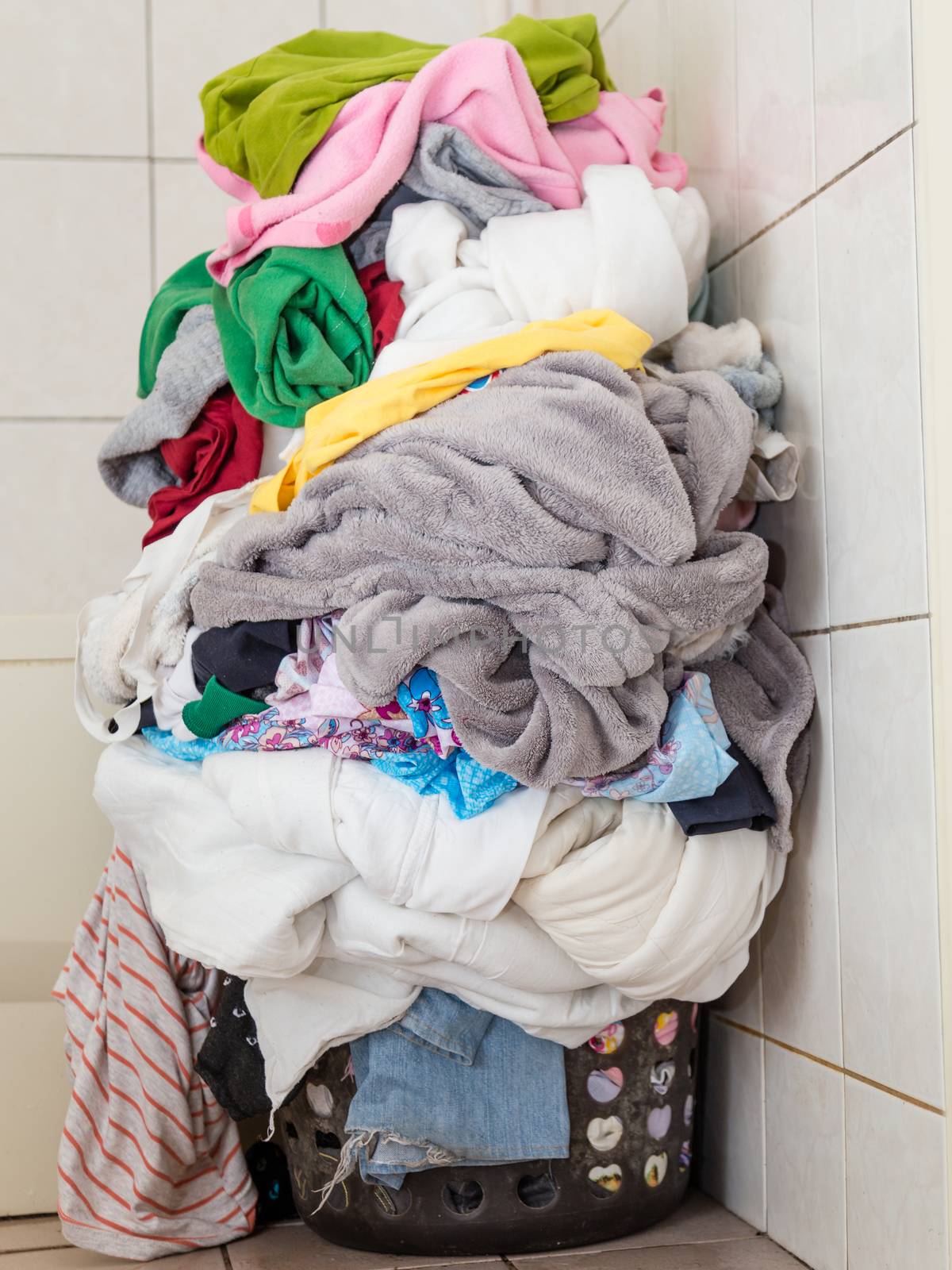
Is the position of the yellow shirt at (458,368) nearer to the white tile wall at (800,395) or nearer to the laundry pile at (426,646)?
the laundry pile at (426,646)

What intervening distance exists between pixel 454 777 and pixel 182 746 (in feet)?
0.92

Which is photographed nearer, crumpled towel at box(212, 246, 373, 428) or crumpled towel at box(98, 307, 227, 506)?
crumpled towel at box(212, 246, 373, 428)

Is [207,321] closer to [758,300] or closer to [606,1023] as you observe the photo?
[758,300]

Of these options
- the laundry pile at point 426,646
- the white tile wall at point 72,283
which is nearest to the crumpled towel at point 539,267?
the laundry pile at point 426,646

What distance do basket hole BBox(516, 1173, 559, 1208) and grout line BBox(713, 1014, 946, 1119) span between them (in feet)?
0.74

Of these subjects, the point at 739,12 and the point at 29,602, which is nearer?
the point at 739,12

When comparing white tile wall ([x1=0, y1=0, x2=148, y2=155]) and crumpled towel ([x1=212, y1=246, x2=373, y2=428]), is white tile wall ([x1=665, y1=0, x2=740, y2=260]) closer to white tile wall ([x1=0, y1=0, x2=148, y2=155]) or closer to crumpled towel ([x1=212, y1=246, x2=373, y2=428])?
crumpled towel ([x1=212, y1=246, x2=373, y2=428])

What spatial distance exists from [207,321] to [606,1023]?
740mm

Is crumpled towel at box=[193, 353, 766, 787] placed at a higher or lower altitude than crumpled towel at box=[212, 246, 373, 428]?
lower

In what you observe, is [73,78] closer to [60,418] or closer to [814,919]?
[60,418]

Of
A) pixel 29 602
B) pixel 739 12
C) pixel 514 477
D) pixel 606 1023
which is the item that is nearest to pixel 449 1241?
pixel 606 1023

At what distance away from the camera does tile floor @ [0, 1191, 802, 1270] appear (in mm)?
1000

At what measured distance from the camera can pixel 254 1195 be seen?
3.76 feet

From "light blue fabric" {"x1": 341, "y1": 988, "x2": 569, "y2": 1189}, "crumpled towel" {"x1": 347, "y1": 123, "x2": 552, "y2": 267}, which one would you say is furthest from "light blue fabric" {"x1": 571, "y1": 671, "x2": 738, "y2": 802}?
"crumpled towel" {"x1": 347, "y1": 123, "x2": 552, "y2": 267}
